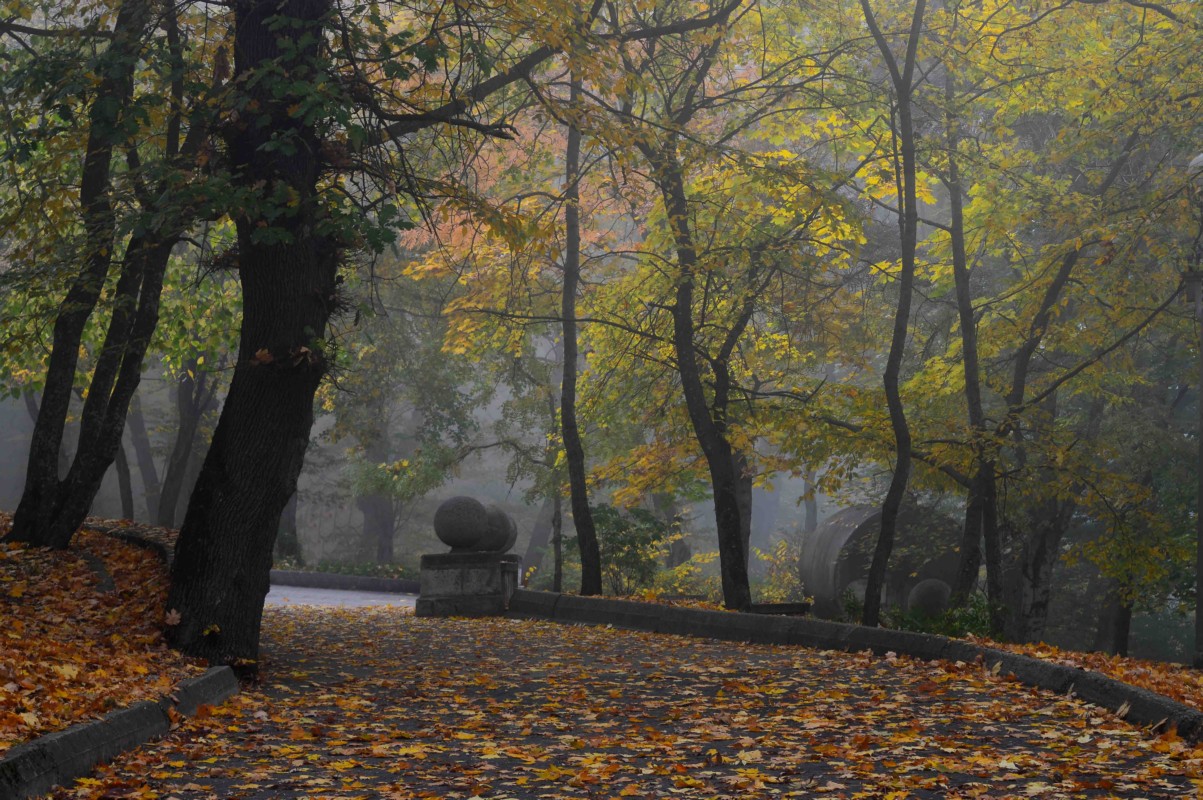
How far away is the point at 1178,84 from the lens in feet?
52.7

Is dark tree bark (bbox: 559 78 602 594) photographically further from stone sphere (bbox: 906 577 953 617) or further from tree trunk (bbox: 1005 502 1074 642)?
tree trunk (bbox: 1005 502 1074 642)

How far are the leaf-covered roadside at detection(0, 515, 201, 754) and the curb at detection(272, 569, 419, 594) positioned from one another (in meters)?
12.4

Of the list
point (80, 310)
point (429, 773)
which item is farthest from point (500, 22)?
point (429, 773)

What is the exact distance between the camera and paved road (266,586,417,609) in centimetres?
2102

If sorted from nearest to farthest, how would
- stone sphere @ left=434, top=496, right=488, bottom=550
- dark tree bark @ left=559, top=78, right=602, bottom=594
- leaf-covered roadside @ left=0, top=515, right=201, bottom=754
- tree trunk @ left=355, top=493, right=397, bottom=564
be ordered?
leaf-covered roadside @ left=0, top=515, right=201, bottom=754
stone sphere @ left=434, top=496, right=488, bottom=550
dark tree bark @ left=559, top=78, right=602, bottom=594
tree trunk @ left=355, top=493, right=397, bottom=564

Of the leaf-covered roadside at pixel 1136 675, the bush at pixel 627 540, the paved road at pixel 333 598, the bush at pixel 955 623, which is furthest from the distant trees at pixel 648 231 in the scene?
the paved road at pixel 333 598

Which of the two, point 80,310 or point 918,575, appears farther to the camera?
point 918,575

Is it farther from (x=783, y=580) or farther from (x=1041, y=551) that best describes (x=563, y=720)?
(x=783, y=580)

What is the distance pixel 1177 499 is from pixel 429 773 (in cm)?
1963

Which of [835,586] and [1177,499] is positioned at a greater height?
[1177,499]

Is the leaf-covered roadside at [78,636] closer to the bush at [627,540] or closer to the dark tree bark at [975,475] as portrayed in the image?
the bush at [627,540]

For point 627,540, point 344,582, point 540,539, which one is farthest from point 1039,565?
point 540,539

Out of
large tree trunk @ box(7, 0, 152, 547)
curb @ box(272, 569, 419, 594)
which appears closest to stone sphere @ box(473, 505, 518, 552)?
large tree trunk @ box(7, 0, 152, 547)

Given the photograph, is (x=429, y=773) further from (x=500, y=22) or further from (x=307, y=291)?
(x=500, y=22)
